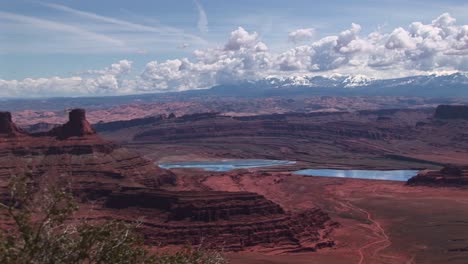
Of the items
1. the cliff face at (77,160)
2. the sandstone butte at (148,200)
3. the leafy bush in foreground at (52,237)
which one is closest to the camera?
the leafy bush in foreground at (52,237)

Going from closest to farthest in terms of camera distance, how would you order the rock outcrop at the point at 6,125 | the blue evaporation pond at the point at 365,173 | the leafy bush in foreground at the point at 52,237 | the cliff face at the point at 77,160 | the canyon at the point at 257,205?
the leafy bush in foreground at the point at 52,237, the canyon at the point at 257,205, the cliff face at the point at 77,160, the rock outcrop at the point at 6,125, the blue evaporation pond at the point at 365,173

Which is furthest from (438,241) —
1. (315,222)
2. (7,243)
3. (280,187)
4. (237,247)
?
(7,243)

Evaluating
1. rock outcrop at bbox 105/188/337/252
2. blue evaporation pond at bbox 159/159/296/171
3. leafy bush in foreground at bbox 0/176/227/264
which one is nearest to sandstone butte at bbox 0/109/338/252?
rock outcrop at bbox 105/188/337/252

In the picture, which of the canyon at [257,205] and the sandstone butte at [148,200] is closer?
the canyon at [257,205]

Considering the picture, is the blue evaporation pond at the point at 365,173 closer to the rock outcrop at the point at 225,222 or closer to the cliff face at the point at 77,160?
the cliff face at the point at 77,160

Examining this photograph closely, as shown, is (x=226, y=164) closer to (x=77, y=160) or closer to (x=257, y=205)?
(x=77, y=160)

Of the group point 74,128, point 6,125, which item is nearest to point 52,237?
point 74,128

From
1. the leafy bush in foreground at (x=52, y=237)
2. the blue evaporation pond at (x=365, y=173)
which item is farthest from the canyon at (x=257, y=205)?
the leafy bush in foreground at (x=52, y=237)
